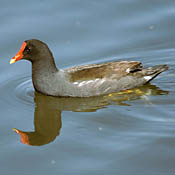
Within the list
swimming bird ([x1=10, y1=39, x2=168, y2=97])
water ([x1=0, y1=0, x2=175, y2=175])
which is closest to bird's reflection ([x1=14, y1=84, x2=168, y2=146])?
water ([x1=0, y1=0, x2=175, y2=175])

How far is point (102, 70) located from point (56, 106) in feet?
3.58

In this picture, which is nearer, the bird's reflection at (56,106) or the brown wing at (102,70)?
the bird's reflection at (56,106)

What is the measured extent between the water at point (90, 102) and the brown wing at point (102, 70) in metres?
0.39

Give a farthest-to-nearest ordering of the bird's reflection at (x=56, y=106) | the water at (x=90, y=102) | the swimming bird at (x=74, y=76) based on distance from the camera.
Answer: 1. the swimming bird at (x=74, y=76)
2. the bird's reflection at (x=56, y=106)
3. the water at (x=90, y=102)

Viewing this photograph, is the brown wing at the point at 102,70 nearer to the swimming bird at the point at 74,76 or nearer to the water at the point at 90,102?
the swimming bird at the point at 74,76

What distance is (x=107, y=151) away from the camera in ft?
22.8

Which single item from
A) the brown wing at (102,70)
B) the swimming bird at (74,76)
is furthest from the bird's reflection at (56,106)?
the brown wing at (102,70)

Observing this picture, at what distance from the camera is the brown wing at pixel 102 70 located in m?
8.95

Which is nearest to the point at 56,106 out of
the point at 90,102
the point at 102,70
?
the point at 90,102

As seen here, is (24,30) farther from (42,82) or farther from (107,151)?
(107,151)

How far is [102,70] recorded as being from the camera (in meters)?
9.07

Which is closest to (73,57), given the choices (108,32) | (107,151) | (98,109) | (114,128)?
(108,32)

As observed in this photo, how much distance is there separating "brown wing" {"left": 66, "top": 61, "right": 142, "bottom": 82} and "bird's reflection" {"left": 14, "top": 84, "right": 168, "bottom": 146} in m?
0.37

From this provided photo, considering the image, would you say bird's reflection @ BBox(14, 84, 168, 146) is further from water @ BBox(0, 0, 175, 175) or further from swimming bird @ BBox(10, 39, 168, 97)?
swimming bird @ BBox(10, 39, 168, 97)
